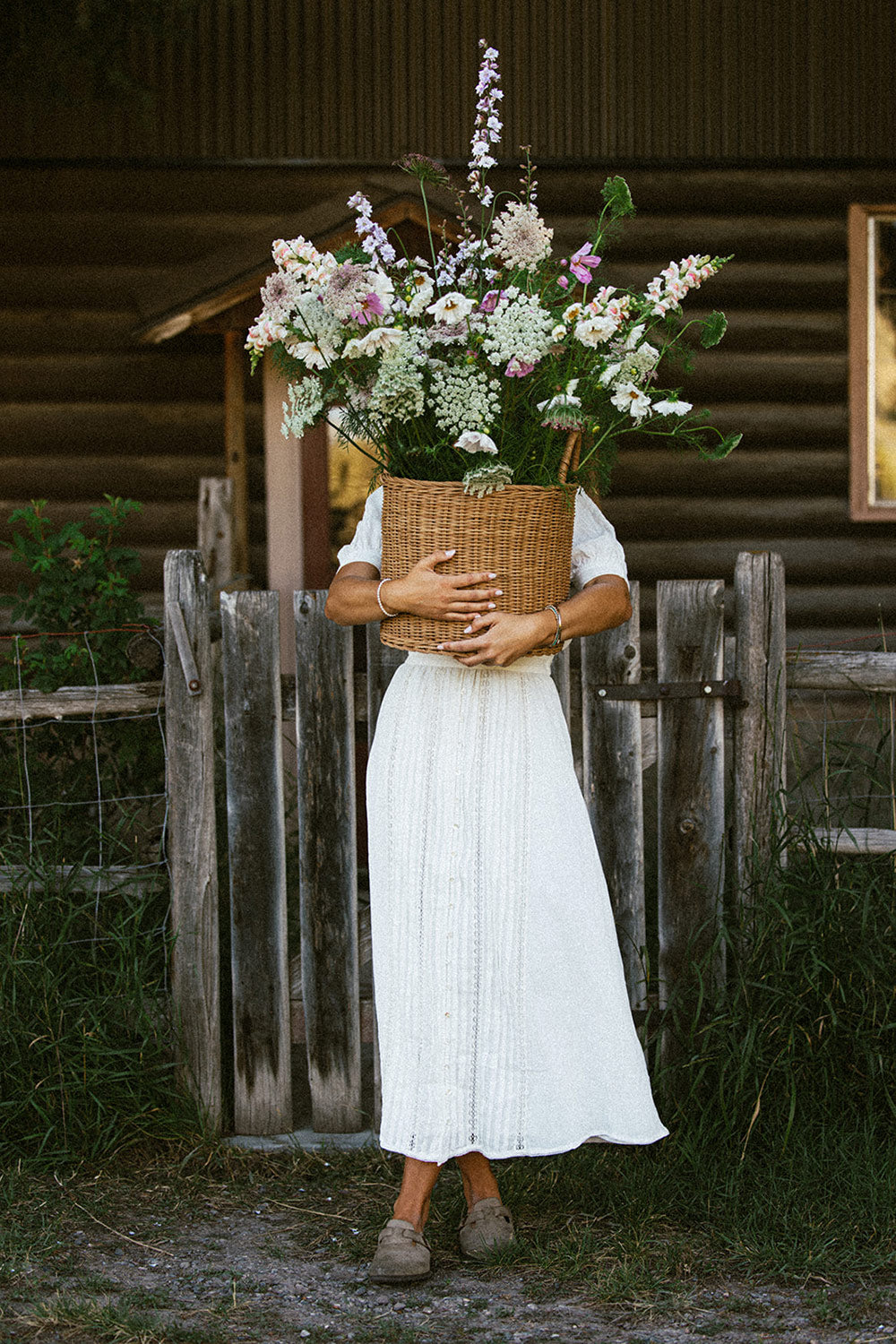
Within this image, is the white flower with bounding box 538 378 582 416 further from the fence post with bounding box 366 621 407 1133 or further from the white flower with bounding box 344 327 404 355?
the fence post with bounding box 366 621 407 1133

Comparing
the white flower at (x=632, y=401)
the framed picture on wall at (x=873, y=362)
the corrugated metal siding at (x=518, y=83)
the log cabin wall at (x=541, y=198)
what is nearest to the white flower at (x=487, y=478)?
the white flower at (x=632, y=401)

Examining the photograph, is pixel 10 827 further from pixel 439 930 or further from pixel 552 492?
pixel 552 492

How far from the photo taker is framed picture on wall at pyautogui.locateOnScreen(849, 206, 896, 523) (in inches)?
276

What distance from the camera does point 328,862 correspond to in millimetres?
3479

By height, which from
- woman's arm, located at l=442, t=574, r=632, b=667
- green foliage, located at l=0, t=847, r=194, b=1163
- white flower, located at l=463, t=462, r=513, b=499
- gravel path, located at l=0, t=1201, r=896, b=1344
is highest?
white flower, located at l=463, t=462, r=513, b=499

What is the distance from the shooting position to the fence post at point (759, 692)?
344 centimetres

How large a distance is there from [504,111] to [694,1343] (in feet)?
19.3

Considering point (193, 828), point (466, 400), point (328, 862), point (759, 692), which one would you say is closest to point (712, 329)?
point (466, 400)

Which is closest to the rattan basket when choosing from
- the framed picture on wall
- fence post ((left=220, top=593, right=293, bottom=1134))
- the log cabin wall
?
fence post ((left=220, top=593, right=293, bottom=1134))

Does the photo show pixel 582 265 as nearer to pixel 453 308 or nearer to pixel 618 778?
pixel 453 308

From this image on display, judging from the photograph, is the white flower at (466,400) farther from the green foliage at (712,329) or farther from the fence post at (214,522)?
the fence post at (214,522)

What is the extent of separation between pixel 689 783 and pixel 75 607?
1.78 meters

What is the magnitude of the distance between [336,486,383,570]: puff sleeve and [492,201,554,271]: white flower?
2.01 ft

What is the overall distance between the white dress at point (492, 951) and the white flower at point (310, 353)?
2.12ft
